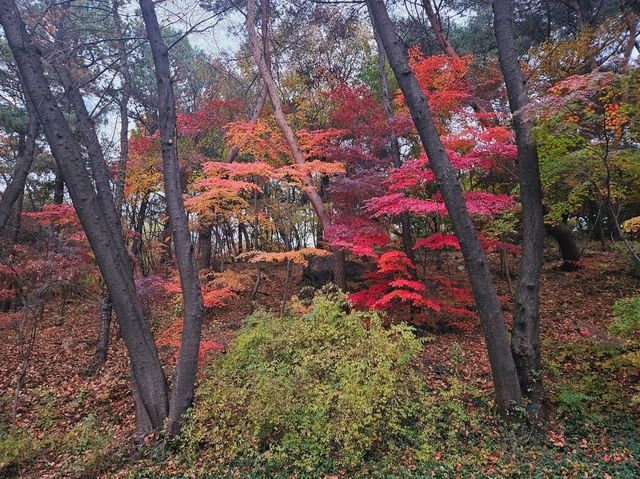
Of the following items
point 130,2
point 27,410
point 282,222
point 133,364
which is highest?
point 130,2

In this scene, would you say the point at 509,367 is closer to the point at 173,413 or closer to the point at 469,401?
the point at 469,401

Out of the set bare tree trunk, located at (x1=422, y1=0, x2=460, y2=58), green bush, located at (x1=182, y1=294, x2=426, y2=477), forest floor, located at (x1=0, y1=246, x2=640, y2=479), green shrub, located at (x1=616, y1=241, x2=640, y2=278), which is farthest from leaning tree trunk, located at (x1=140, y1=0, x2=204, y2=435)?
green shrub, located at (x1=616, y1=241, x2=640, y2=278)

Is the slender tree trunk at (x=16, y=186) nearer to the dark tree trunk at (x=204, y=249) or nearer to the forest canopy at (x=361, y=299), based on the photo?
the forest canopy at (x=361, y=299)

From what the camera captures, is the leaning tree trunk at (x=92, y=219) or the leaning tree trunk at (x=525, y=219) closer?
the leaning tree trunk at (x=92, y=219)

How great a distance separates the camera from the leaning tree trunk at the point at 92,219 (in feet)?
13.2

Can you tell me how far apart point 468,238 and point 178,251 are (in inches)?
126

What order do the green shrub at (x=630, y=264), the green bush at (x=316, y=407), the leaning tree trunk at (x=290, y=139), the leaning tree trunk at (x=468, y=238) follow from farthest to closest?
1. the green shrub at (x=630, y=264)
2. the leaning tree trunk at (x=290, y=139)
3. the leaning tree trunk at (x=468, y=238)
4. the green bush at (x=316, y=407)

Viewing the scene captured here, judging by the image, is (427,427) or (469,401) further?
(469,401)

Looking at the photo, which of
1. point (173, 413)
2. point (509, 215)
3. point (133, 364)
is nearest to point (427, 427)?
point (173, 413)

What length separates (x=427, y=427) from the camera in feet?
11.9

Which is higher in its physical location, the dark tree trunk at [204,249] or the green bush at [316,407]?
the dark tree trunk at [204,249]

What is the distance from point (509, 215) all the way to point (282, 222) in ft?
16.5

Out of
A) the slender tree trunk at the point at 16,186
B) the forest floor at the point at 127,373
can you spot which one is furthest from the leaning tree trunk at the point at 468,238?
the slender tree trunk at the point at 16,186

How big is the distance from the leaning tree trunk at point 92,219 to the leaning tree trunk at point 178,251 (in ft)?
0.92
